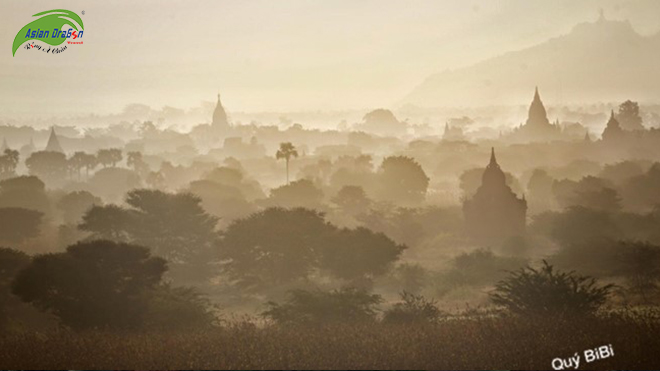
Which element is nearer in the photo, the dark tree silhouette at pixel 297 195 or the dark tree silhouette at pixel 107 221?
the dark tree silhouette at pixel 107 221

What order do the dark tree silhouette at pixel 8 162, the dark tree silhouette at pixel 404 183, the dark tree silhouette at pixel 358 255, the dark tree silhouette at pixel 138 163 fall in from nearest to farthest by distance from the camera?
the dark tree silhouette at pixel 358 255, the dark tree silhouette at pixel 404 183, the dark tree silhouette at pixel 8 162, the dark tree silhouette at pixel 138 163

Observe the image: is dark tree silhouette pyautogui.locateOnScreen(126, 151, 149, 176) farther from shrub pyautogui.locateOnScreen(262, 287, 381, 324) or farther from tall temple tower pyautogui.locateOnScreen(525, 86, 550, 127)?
tall temple tower pyautogui.locateOnScreen(525, 86, 550, 127)

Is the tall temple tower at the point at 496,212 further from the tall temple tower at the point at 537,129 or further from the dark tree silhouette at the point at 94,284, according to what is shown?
the tall temple tower at the point at 537,129

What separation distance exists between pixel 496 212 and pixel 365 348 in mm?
34427

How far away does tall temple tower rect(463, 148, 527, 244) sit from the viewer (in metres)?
47.2

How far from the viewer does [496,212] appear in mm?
47562

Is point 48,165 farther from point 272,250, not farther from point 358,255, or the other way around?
point 358,255

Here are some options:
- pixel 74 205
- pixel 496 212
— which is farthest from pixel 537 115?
pixel 74 205

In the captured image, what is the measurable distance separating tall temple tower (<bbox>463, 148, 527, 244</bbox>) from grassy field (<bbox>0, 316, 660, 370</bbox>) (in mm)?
29122

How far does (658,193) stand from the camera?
59.1 metres

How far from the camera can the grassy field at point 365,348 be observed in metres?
14.9

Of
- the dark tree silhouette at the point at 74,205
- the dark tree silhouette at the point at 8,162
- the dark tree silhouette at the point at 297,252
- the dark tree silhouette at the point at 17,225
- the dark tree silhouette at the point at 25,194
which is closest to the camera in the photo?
Answer: the dark tree silhouette at the point at 297,252

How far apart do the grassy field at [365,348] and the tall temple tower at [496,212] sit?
2912 cm

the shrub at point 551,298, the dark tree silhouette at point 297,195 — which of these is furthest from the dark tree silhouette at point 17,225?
the shrub at point 551,298
